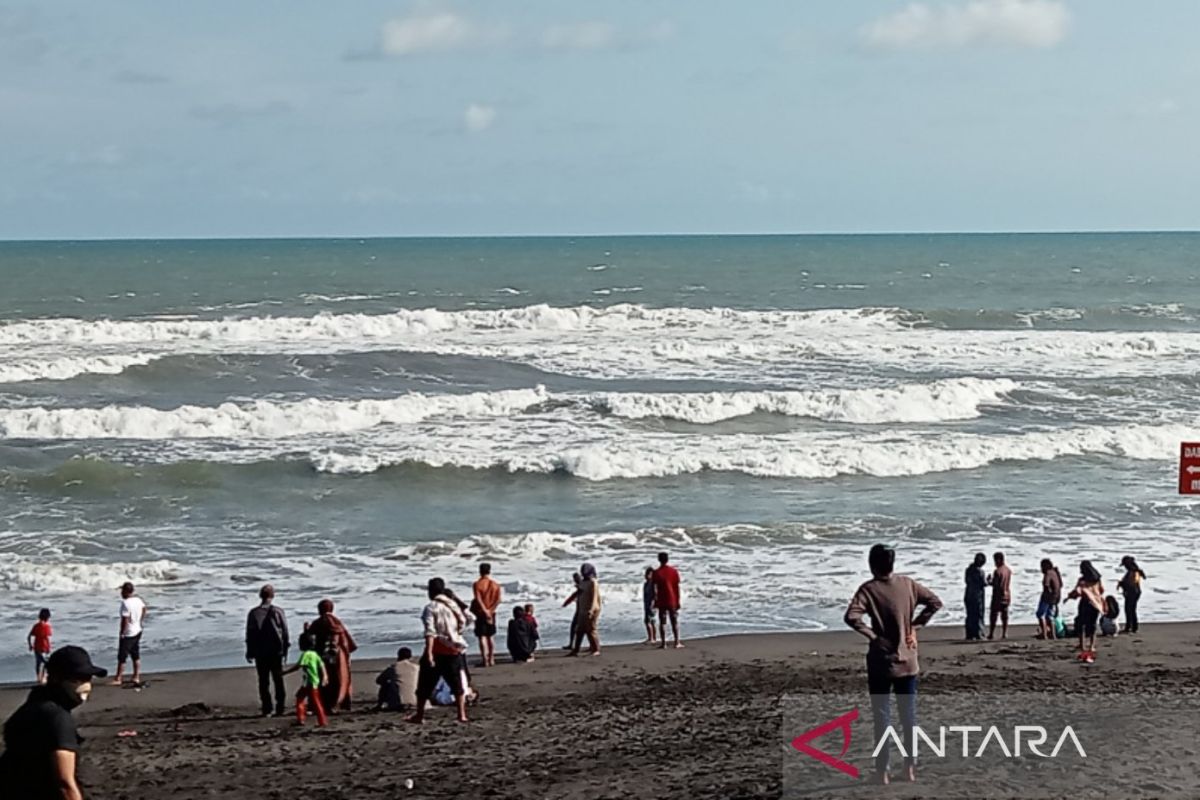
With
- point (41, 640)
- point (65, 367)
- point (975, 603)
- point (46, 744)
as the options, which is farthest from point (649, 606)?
point (65, 367)

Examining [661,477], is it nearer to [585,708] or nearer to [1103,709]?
[585,708]

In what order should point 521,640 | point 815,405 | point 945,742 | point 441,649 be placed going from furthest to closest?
point 815,405 < point 521,640 < point 441,649 < point 945,742

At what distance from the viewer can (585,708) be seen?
12.5 m

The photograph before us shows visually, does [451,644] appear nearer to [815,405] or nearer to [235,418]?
[235,418]

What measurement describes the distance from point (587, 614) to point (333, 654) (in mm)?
3351

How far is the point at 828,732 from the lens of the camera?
10.3m

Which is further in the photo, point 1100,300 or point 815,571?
point 1100,300

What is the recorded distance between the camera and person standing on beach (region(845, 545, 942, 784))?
8102mm

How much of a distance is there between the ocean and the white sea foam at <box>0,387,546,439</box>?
89 mm

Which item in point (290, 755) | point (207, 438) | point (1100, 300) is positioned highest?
point (1100, 300)

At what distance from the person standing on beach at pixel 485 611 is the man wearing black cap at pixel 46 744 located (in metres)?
9.28

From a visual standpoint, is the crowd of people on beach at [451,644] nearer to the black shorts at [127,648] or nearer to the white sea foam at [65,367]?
the black shorts at [127,648]

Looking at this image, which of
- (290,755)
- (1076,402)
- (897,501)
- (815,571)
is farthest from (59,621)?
(1076,402)

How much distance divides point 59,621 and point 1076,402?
2489 centimetres
